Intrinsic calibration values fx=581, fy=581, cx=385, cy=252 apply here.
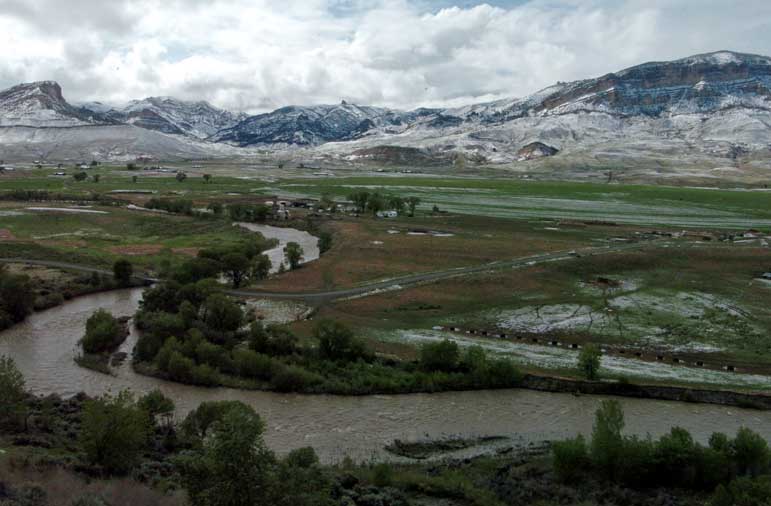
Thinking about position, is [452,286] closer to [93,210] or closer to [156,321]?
[156,321]

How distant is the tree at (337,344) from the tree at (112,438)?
16130 mm

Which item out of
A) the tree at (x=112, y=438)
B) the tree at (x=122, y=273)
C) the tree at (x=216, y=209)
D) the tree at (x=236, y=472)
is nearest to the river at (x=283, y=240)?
the tree at (x=216, y=209)

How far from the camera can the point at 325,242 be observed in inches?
3388

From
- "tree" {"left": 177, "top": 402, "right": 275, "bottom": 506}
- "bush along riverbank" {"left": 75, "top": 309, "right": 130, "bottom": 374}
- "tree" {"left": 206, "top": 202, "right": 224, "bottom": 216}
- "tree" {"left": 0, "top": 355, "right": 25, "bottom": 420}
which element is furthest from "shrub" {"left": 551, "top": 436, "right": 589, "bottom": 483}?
"tree" {"left": 206, "top": 202, "right": 224, "bottom": 216}

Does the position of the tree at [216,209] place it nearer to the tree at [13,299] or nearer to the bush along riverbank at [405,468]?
the tree at [13,299]

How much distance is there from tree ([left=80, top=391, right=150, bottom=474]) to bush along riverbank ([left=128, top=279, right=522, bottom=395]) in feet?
36.6

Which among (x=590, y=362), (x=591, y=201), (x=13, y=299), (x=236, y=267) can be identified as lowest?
(x=590, y=362)

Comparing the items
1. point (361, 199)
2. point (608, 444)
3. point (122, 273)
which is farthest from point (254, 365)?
point (361, 199)

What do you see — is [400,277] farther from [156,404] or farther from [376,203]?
[376,203]

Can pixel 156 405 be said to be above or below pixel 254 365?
above

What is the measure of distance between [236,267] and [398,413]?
3108cm

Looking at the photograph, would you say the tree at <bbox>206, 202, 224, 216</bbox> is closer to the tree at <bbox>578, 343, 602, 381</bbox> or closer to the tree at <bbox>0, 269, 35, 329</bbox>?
the tree at <bbox>0, 269, 35, 329</bbox>

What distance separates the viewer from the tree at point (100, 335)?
40312mm

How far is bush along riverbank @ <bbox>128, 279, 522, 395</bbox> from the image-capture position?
35.9m
